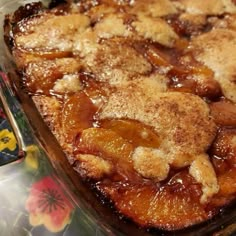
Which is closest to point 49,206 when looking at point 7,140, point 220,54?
point 7,140

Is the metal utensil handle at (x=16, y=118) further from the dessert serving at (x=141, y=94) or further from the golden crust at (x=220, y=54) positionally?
the golden crust at (x=220, y=54)

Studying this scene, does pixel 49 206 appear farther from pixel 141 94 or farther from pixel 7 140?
pixel 141 94

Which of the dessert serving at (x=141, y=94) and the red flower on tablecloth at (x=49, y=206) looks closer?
the red flower on tablecloth at (x=49, y=206)

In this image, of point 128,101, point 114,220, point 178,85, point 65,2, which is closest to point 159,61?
point 178,85

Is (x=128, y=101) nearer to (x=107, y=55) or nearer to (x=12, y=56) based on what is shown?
(x=107, y=55)

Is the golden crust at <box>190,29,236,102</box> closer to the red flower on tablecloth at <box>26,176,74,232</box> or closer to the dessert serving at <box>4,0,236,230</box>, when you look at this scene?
the dessert serving at <box>4,0,236,230</box>

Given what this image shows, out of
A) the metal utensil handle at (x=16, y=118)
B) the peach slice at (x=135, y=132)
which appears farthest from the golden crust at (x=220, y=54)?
the metal utensil handle at (x=16, y=118)
